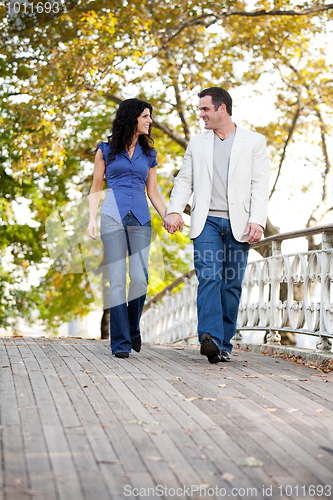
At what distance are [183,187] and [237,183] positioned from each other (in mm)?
503

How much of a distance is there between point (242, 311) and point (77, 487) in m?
5.63

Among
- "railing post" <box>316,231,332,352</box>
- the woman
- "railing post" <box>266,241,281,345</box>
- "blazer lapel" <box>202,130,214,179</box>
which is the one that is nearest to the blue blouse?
the woman

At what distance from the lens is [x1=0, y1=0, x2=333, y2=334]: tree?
39.5 feet

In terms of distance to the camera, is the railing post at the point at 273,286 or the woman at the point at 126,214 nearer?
the woman at the point at 126,214

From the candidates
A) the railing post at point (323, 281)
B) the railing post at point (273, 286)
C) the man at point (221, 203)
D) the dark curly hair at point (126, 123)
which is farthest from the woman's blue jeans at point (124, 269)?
the railing post at point (273, 286)

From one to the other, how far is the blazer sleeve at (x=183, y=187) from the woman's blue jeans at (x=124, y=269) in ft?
1.08

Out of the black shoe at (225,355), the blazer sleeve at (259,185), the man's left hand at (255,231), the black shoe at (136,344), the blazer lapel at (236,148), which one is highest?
the blazer lapel at (236,148)

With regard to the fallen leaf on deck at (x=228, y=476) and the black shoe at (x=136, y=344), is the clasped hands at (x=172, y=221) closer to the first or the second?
the black shoe at (x=136, y=344)

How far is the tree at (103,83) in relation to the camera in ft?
39.5

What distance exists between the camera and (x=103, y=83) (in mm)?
12219

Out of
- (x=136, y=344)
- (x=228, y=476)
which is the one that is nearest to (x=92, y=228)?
(x=136, y=344)

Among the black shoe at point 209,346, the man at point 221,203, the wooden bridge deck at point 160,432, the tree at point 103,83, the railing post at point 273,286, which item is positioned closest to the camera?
the wooden bridge deck at point 160,432

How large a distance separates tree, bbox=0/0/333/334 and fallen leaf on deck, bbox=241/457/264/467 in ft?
33.3

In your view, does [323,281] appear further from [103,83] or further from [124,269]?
[103,83]
